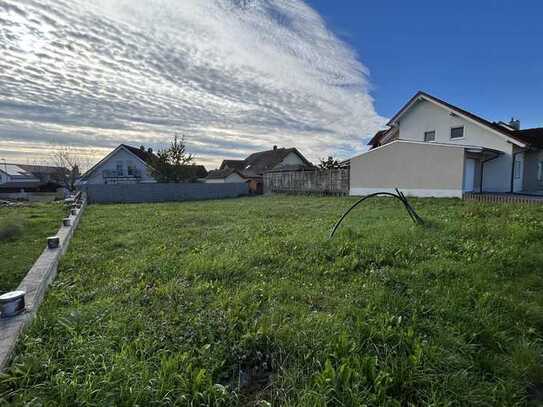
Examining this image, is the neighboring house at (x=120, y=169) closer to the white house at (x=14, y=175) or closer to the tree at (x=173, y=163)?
the tree at (x=173, y=163)

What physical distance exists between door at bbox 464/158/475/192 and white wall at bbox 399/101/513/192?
1515 millimetres

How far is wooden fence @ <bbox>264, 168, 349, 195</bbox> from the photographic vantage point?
1692 centimetres

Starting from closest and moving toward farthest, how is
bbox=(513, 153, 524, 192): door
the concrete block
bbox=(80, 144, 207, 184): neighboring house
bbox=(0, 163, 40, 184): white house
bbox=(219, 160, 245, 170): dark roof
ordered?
1. the concrete block
2. bbox=(513, 153, 524, 192): door
3. bbox=(80, 144, 207, 184): neighboring house
4. bbox=(219, 160, 245, 170): dark roof
5. bbox=(0, 163, 40, 184): white house

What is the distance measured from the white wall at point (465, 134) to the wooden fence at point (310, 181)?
491cm

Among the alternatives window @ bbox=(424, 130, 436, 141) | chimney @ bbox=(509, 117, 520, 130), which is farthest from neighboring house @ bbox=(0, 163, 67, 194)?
chimney @ bbox=(509, 117, 520, 130)

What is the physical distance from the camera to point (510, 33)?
31.3 feet

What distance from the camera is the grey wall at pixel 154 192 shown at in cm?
1720

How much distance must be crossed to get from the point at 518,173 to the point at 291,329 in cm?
1814

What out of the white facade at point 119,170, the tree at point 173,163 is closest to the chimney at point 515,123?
the tree at point 173,163

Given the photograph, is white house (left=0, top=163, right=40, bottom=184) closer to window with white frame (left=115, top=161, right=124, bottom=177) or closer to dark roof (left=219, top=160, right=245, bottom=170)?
window with white frame (left=115, top=161, right=124, bottom=177)

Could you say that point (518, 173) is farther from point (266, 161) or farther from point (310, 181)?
point (266, 161)

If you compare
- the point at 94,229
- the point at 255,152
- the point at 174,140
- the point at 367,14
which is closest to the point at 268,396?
the point at 94,229

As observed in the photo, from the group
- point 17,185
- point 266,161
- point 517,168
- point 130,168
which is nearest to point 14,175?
point 17,185

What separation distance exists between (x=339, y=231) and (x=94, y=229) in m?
6.38
